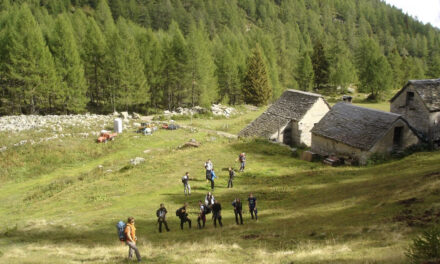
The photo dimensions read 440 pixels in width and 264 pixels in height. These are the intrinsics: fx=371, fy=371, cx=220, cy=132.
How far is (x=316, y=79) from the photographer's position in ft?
357

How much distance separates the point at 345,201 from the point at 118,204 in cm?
1562

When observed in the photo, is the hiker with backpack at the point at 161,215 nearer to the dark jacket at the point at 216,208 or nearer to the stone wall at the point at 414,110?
the dark jacket at the point at 216,208

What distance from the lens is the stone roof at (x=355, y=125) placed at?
3588 centimetres

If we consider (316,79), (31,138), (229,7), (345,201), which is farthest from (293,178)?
(229,7)

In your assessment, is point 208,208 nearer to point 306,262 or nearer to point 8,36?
point 306,262

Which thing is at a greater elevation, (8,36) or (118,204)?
(8,36)

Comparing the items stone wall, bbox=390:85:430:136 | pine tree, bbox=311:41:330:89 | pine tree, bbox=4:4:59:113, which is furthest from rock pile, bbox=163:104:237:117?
pine tree, bbox=311:41:330:89

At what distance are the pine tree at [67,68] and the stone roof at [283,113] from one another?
104 feet

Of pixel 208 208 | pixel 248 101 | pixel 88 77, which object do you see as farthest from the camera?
pixel 248 101

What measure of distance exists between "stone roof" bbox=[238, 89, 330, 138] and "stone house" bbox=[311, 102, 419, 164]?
234 inches

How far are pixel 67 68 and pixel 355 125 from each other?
156 ft

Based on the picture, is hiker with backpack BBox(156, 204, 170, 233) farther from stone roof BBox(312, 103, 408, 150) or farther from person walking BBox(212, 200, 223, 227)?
stone roof BBox(312, 103, 408, 150)

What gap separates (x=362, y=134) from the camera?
3681 centimetres

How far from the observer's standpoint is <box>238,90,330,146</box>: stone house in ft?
152
